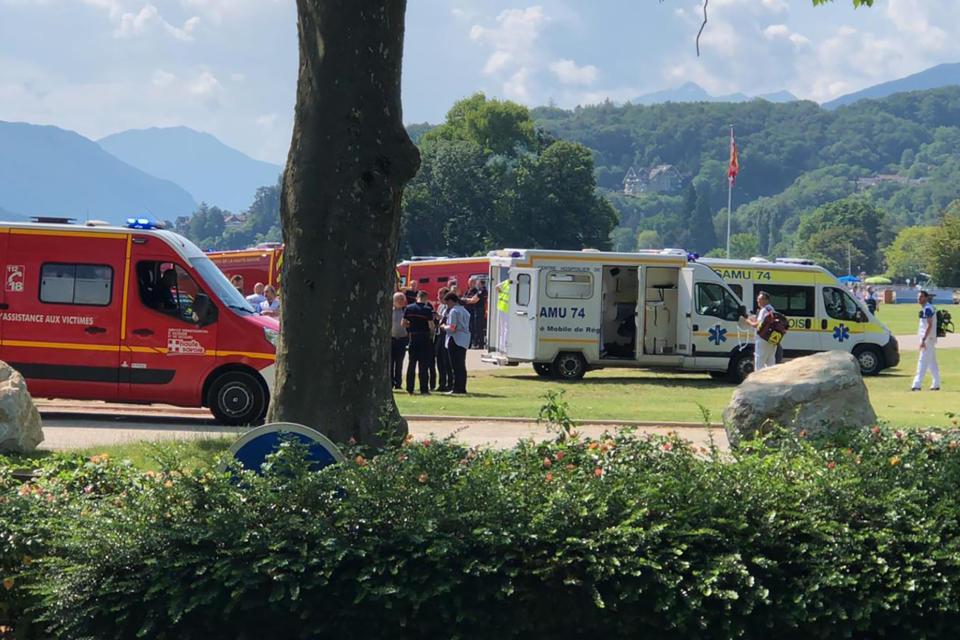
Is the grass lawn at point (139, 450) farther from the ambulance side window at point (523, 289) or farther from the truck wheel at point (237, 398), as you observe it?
the ambulance side window at point (523, 289)

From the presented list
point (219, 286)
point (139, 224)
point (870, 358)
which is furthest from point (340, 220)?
point (870, 358)

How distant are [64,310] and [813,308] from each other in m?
17.5

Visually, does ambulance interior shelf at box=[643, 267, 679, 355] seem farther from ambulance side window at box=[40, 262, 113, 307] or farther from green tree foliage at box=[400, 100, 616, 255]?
green tree foliage at box=[400, 100, 616, 255]

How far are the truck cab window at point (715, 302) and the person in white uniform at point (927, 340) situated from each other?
4.21m

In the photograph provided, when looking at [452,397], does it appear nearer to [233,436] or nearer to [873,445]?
[233,436]

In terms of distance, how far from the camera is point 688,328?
2656 cm

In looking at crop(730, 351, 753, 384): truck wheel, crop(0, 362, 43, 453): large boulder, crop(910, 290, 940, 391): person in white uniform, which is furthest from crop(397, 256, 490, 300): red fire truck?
crop(0, 362, 43, 453): large boulder

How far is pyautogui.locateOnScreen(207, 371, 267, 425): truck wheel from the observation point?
51.4 feet

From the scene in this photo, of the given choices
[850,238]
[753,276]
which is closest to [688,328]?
[753,276]

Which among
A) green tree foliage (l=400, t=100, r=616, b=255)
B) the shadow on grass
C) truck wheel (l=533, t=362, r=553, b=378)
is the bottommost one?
the shadow on grass

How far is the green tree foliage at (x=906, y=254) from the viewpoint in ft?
586

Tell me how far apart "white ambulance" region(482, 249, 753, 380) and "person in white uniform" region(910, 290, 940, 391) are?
3.87m

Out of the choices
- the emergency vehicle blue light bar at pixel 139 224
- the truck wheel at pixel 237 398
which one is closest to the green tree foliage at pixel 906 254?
the emergency vehicle blue light bar at pixel 139 224

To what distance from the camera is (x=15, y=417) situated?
10.9 meters
